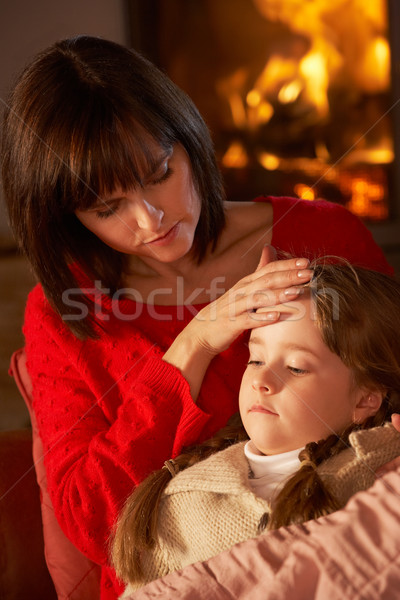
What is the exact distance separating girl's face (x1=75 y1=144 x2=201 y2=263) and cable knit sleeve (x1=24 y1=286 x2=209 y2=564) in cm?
19

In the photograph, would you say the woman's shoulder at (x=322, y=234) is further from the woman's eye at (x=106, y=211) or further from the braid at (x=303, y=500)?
the braid at (x=303, y=500)

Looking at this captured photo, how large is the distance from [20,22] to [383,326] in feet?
7.87

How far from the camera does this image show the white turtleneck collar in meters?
1.04

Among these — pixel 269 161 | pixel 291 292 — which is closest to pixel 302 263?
pixel 291 292

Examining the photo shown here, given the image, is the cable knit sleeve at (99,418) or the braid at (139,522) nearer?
the braid at (139,522)

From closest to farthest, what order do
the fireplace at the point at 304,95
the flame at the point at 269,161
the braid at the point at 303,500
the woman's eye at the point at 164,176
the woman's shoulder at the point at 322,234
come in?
the braid at the point at 303,500 < the woman's eye at the point at 164,176 < the woman's shoulder at the point at 322,234 < the fireplace at the point at 304,95 < the flame at the point at 269,161

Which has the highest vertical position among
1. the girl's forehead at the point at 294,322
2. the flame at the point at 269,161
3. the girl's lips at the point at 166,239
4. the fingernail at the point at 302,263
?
the girl's lips at the point at 166,239

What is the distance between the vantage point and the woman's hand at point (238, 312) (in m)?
1.08

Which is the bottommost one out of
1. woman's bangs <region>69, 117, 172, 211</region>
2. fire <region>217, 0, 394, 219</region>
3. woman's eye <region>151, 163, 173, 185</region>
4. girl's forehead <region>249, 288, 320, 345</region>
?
fire <region>217, 0, 394, 219</region>

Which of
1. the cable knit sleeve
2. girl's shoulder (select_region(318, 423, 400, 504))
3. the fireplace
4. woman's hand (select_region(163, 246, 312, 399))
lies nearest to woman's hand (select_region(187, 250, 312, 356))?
woman's hand (select_region(163, 246, 312, 399))

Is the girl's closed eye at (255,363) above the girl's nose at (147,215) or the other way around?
the other way around

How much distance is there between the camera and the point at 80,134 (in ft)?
3.59

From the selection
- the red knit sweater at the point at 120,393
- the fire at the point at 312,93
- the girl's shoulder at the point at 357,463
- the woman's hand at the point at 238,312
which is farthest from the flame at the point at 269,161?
the girl's shoulder at the point at 357,463

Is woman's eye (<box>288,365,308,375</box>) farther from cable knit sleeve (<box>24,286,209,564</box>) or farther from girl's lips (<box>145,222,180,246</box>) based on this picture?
girl's lips (<box>145,222,180,246</box>)
